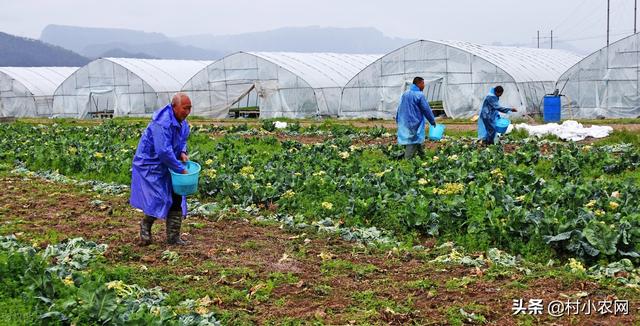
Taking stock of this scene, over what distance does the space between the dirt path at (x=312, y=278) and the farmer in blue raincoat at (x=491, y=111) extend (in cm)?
783

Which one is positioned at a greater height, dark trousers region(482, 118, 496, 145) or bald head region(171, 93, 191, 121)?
bald head region(171, 93, 191, 121)

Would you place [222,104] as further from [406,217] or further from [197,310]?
[197,310]

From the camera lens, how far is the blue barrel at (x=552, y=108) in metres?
25.4

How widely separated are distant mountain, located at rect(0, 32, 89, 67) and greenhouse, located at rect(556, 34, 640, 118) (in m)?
95.6

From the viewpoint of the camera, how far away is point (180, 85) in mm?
36688

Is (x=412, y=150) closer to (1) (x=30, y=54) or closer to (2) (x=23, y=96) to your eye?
(2) (x=23, y=96)

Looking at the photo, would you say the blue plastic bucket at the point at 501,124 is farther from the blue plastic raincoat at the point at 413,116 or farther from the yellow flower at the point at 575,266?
the yellow flower at the point at 575,266

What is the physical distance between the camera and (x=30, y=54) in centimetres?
11362

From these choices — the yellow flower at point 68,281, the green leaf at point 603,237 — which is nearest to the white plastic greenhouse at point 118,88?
the yellow flower at point 68,281

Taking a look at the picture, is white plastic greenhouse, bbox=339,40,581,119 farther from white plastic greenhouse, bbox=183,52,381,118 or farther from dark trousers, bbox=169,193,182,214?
dark trousers, bbox=169,193,182,214

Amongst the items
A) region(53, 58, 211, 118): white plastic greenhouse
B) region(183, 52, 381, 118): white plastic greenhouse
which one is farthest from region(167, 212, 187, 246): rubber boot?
region(53, 58, 211, 118): white plastic greenhouse

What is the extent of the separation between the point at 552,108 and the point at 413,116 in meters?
13.3

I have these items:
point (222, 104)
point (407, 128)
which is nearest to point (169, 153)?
point (407, 128)

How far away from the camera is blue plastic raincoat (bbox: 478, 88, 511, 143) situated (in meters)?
15.7
